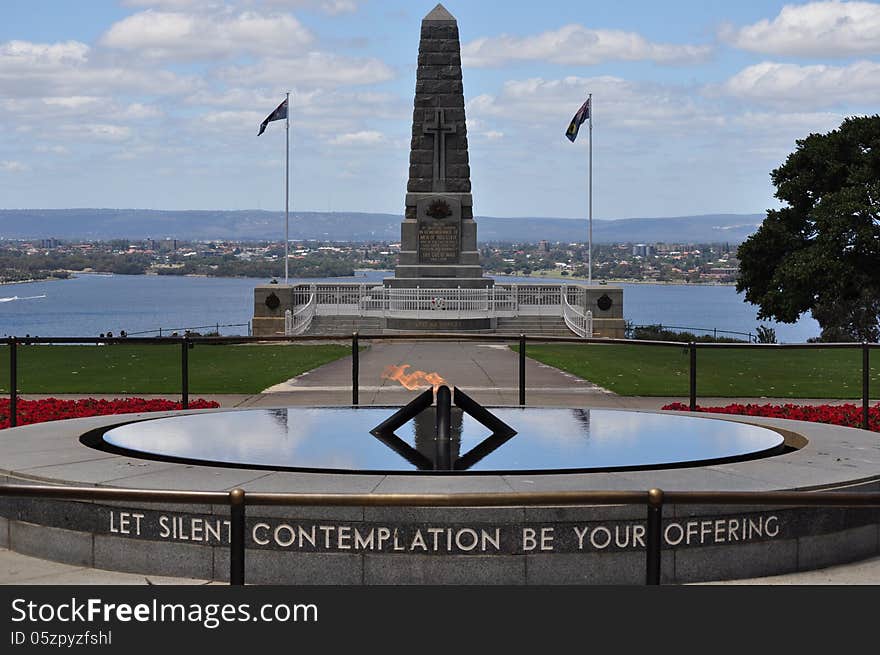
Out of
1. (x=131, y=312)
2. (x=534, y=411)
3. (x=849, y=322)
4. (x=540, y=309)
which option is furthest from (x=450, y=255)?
(x=131, y=312)

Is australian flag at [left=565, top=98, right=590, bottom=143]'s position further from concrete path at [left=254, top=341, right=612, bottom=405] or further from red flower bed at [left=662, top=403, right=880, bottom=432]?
red flower bed at [left=662, top=403, right=880, bottom=432]

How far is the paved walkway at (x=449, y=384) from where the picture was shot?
855cm

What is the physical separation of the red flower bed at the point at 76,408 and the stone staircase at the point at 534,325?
2346cm

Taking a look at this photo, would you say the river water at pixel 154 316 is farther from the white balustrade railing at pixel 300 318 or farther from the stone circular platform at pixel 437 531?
the stone circular platform at pixel 437 531

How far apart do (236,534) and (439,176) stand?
138 ft

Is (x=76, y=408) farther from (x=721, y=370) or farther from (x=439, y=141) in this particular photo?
(x=439, y=141)

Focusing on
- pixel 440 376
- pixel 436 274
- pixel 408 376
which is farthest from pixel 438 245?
pixel 408 376

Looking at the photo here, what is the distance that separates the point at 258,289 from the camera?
140 feet

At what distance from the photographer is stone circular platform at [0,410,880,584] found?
310 inches

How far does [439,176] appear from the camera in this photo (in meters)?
47.5

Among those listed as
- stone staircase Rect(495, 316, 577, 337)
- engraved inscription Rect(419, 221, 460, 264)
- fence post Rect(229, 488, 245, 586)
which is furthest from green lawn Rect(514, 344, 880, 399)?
engraved inscription Rect(419, 221, 460, 264)
